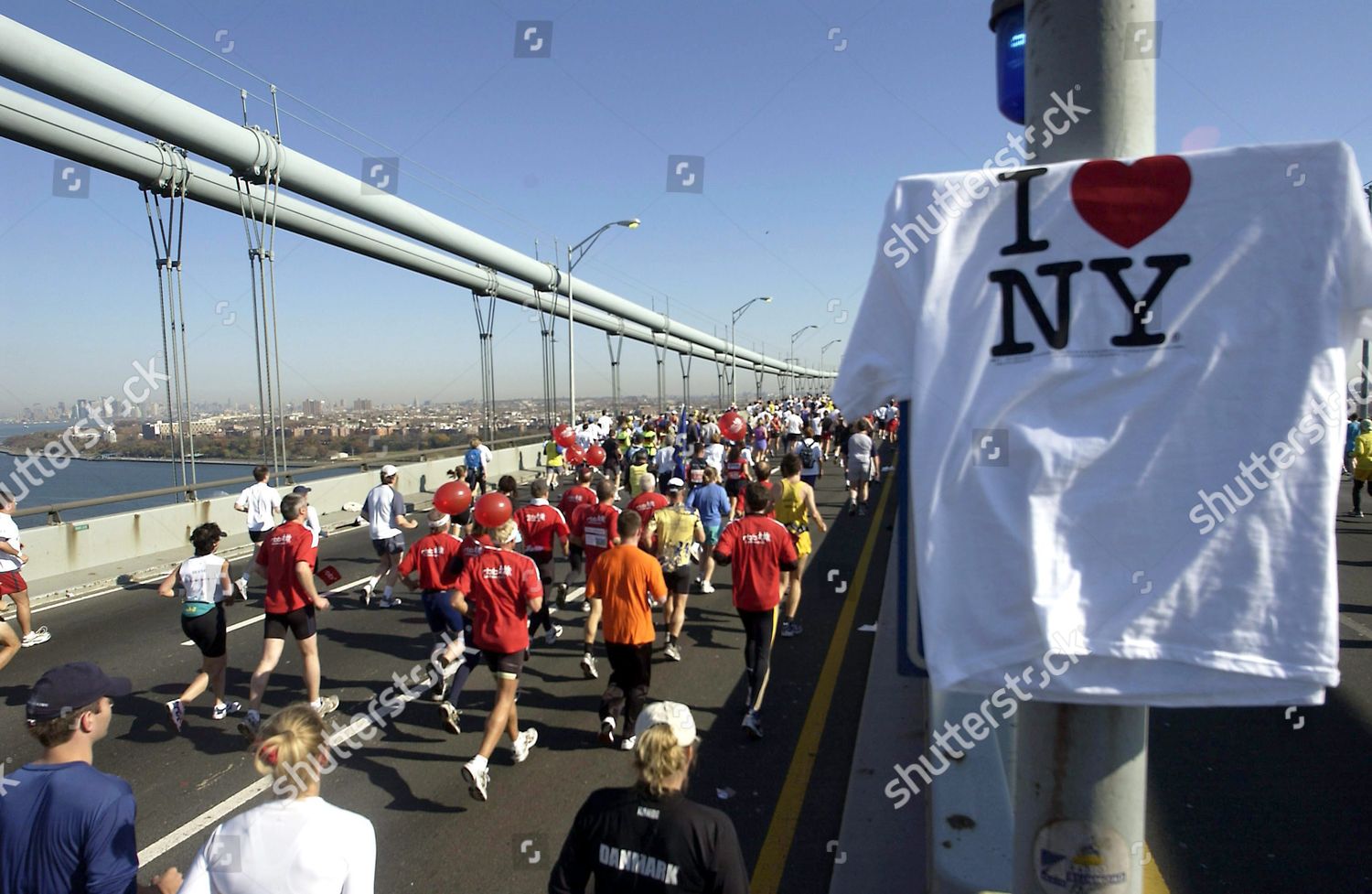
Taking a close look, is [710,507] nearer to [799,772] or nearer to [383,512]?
[383,512]

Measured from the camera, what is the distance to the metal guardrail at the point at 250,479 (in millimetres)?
11672

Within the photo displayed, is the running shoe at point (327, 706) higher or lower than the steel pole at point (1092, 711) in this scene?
lower

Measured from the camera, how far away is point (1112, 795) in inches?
63.0

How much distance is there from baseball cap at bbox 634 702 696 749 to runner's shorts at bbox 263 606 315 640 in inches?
182

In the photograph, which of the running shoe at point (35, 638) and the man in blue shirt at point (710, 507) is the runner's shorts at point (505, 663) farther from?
the running shoe at point (35, 638)

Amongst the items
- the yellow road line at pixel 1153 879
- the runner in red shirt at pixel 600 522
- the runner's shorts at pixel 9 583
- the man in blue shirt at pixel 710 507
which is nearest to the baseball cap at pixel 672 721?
the yellow road line at pixel 1153 879

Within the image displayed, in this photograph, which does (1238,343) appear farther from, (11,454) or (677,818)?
(11,454)

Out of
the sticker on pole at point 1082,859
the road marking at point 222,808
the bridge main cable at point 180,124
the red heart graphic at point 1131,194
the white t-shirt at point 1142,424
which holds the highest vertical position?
the bridge main cable at point 180,124

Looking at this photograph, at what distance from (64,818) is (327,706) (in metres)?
4.35

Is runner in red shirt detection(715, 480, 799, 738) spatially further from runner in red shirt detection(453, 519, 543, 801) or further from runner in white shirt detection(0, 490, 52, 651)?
runner in white shirt detection(0, 490, 52, 651)

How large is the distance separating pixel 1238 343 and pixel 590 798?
202cm

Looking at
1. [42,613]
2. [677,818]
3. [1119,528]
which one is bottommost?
[42,613]

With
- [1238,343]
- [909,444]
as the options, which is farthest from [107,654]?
[1238,343]

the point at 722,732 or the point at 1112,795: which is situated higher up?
the point at 1112,795
